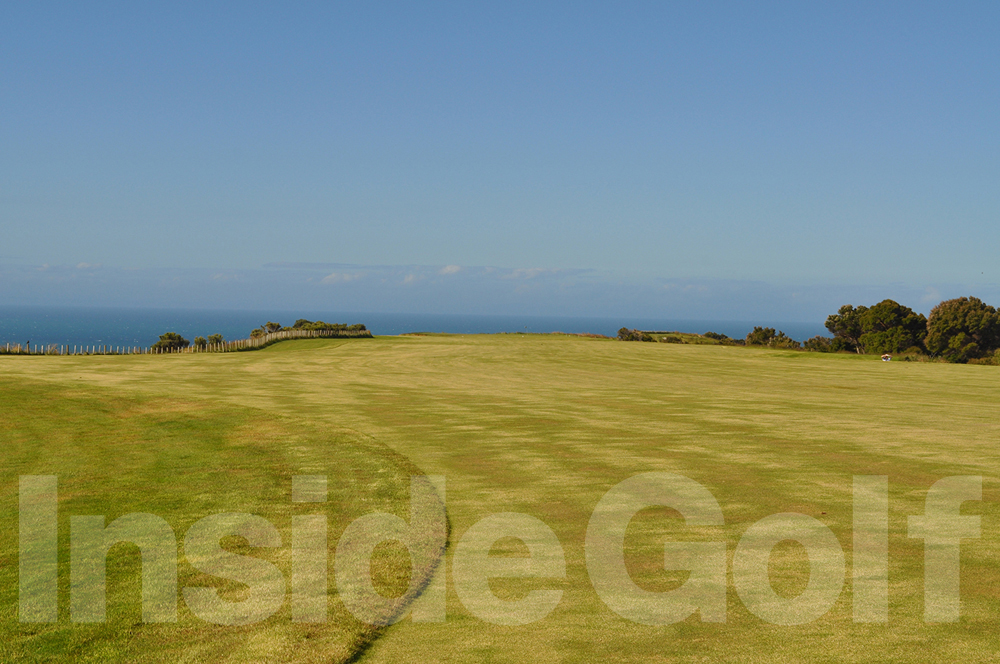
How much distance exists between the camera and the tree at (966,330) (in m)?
82.4

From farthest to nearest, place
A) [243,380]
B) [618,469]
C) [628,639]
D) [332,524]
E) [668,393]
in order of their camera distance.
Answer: [243,380]
[668,393]
[618,469]
[332,524]
[628,639]

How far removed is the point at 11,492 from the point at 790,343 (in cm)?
9459

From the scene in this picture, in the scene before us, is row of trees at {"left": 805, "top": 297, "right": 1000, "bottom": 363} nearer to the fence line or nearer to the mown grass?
the fence line

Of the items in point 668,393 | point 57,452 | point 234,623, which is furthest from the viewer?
point 668,393

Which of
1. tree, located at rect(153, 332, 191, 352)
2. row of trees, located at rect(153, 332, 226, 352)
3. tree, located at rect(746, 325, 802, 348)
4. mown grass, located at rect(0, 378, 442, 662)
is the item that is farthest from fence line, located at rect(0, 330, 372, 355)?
tree, located at rect(746, 325, 802, 348)

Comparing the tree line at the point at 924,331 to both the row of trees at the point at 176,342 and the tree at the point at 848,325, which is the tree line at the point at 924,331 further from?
the row of trees at the point at 176,342

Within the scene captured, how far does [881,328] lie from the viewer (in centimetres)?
8762

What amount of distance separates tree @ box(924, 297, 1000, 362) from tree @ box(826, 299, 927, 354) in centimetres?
184

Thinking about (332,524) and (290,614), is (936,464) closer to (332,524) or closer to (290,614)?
(332,524)

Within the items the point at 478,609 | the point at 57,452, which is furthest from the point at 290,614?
the point at 57,452

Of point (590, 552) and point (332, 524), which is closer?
point (590, 552)

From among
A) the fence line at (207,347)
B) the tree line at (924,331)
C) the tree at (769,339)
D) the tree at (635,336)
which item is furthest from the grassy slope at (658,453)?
the tree at (635,336)

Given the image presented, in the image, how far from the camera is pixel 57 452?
18.7 metres

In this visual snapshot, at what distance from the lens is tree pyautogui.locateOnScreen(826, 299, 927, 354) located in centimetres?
8462
